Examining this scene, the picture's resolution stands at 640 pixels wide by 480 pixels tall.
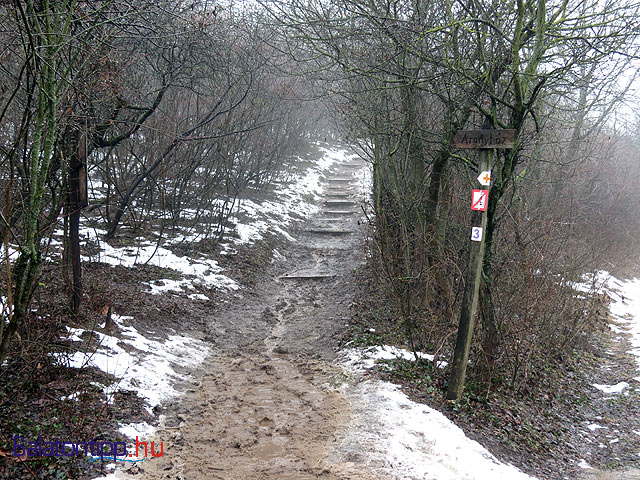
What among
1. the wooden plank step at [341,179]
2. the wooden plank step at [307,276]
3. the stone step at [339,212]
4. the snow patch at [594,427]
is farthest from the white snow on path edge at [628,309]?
the wooden plank step at [341,179]

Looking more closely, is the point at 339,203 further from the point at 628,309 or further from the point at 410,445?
the point at 410,445

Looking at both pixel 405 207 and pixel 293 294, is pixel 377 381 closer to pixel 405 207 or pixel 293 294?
pixel 405 207

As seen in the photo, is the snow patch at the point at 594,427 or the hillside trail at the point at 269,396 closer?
the hillside trail at the point at 269,396

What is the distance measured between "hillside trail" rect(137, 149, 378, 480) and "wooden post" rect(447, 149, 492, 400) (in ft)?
4.83

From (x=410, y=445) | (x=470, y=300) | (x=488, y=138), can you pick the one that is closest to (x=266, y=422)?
(x=410, y=445)

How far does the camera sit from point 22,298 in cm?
440

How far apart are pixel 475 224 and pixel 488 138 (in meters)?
1.02

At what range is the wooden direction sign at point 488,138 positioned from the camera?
602 cm

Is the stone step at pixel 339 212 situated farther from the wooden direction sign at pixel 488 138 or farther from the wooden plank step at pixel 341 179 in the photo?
the wooden direction sign at pixel 488 138

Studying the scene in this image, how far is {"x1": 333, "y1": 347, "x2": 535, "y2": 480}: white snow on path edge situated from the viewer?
5.12 m

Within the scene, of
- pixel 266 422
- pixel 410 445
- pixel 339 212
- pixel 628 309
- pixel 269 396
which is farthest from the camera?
pixel 339 212

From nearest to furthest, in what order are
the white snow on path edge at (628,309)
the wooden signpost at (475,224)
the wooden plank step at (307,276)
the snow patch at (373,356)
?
the wooden signpost at (475,224), the snow patch at (373,356), the white snow on path edge at (628,309), the wooden plank step at (307,276)

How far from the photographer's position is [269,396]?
6.77 meters

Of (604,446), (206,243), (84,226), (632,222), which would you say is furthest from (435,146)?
(632,222)
